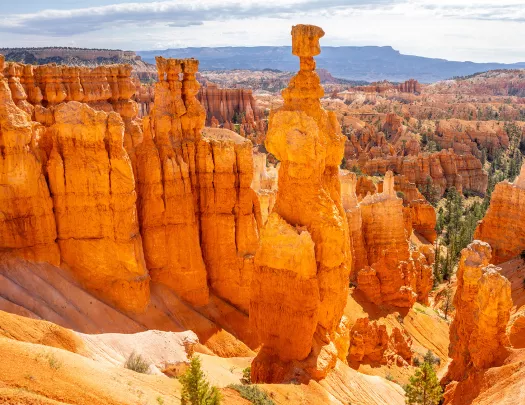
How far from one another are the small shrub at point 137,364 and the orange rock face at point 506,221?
24.4 m

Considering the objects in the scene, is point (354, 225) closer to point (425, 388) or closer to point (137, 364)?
point (425, 388)

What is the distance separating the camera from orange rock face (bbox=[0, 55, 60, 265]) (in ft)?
51.7

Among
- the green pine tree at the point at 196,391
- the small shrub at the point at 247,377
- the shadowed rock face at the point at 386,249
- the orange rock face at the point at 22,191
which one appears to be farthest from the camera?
the shadowed rock face at the point at 386,249

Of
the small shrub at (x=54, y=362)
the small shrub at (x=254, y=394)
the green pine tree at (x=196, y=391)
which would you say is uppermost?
the small shrub at (x=54, y=362)

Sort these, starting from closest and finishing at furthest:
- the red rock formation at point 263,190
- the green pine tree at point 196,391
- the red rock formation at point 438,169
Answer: the green pine tree at point 196,391
the red rock formation at point 263,190
the red rock formation at point 438,169

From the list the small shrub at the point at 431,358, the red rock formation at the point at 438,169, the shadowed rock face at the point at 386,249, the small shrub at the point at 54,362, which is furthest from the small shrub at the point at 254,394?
the red rock formation at the point at 438,169

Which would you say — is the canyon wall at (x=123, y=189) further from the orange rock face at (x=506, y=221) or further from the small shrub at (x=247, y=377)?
the orange rock face at (x=506, y=221)

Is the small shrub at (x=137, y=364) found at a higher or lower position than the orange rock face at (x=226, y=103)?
lower

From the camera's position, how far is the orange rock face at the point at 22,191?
15750mm

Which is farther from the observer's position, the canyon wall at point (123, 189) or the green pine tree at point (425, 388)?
the canyon wall at point (123, 189)

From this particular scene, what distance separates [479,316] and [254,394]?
7.25 metres

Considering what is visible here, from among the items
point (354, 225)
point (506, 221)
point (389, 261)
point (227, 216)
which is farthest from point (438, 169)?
point (227, 216)

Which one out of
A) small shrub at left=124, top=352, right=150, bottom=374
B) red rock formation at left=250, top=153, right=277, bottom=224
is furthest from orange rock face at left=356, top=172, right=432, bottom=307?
small shrub at left=124, top=352, right=150, bottom=374

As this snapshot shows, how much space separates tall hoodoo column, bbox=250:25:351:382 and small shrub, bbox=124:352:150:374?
278cm
